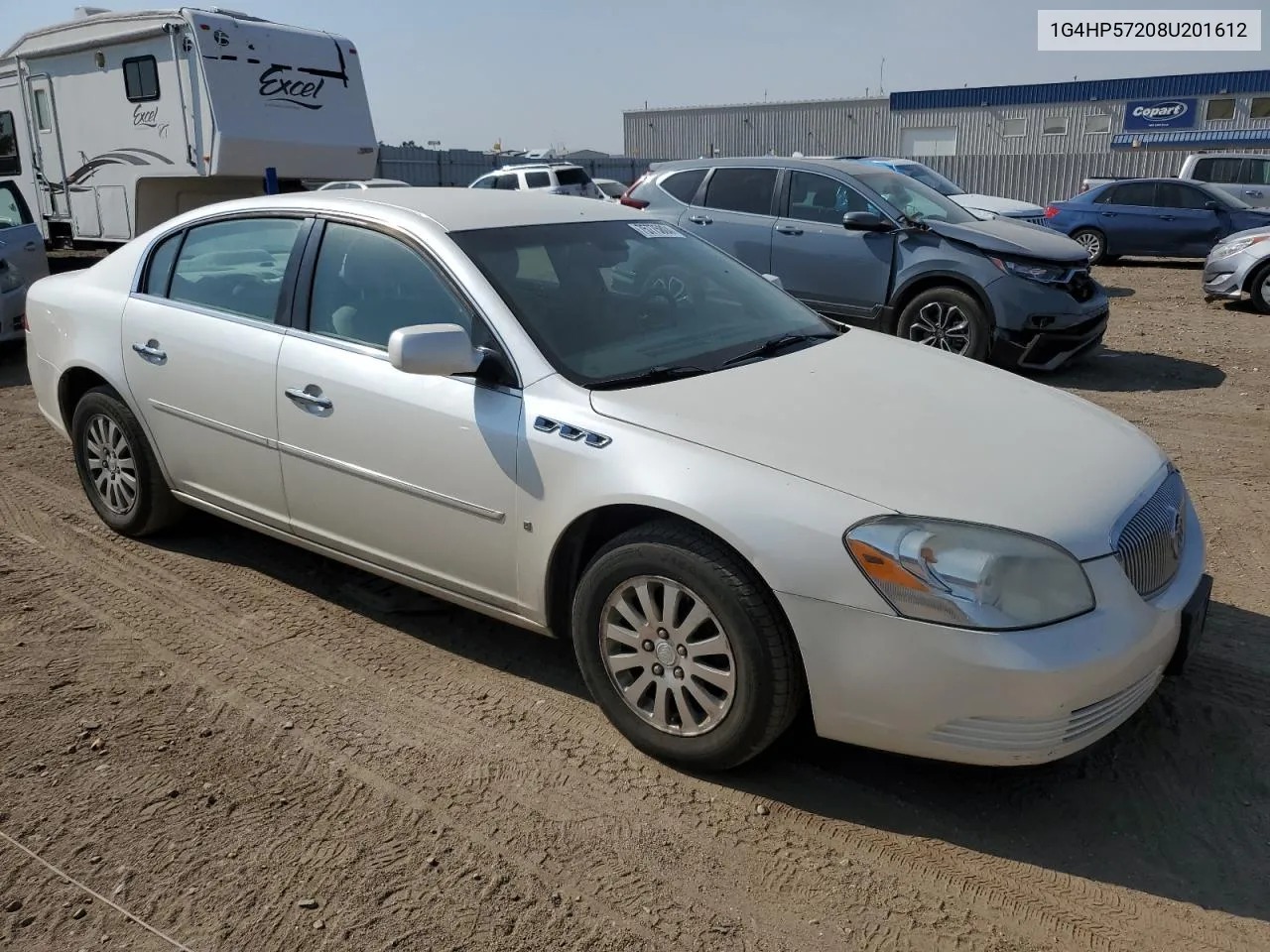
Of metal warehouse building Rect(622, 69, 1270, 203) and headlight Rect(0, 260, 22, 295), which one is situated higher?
metal warehouse building Rect(622, 69, 1270, 203)

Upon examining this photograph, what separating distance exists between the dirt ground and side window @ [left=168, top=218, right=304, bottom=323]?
1246 millimetres

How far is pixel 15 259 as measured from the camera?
9562 mm

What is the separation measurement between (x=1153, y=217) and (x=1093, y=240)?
916 mm

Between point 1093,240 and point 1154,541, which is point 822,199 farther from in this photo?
point 1093,240

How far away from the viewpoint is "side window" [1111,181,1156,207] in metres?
17.0

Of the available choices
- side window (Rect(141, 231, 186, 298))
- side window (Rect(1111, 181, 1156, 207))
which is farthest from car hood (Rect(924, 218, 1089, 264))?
side window (Rect(1111, 181, 1156, 207))

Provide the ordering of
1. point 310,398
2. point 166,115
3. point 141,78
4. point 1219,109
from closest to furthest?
point 310,398
point 166,115
point 141,78
point 1219,109

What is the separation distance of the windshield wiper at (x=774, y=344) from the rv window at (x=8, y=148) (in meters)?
14.5

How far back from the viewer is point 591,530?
332cm

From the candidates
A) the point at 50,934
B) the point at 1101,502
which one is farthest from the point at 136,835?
Answer: the point at 1101,502

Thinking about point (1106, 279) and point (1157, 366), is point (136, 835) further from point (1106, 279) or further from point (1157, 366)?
point (1106, 279)

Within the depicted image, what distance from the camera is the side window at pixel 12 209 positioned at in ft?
33.0

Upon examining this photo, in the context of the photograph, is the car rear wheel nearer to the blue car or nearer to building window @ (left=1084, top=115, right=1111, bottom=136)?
the blue car

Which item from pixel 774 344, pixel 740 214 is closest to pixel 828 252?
pixel 740 214
